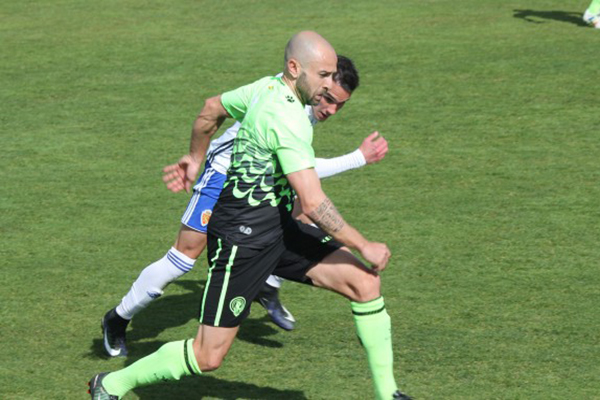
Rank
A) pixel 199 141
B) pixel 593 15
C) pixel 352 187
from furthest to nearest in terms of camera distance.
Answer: pixel 593 15 → pixel 352 187 → pixel 199 141

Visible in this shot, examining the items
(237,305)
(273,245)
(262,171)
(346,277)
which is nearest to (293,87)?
(262,171)

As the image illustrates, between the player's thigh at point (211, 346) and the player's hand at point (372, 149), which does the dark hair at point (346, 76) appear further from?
the player's thigh at point (211, 346)

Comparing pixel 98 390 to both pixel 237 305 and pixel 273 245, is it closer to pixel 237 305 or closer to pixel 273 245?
pixel 237 305

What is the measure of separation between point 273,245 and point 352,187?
14.6 feet

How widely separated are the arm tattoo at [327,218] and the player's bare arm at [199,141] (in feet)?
4.23

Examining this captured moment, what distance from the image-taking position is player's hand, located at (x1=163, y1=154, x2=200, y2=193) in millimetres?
6723

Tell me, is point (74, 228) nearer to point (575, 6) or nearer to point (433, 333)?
point (433, 333)

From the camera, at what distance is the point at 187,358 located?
590 cm

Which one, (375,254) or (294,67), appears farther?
(294,67)

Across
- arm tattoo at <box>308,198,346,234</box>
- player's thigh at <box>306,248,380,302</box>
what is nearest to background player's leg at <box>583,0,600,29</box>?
player's thigh at <box>306,248,380,302</box>

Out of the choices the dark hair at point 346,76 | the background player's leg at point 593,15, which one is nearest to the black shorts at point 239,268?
the dark hair at point 346,76

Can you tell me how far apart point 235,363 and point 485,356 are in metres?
1.59

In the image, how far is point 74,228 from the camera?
943 cm

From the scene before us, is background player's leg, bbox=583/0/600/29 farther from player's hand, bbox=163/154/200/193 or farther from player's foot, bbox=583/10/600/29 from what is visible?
player's hand, bbox=163/154/200/193
